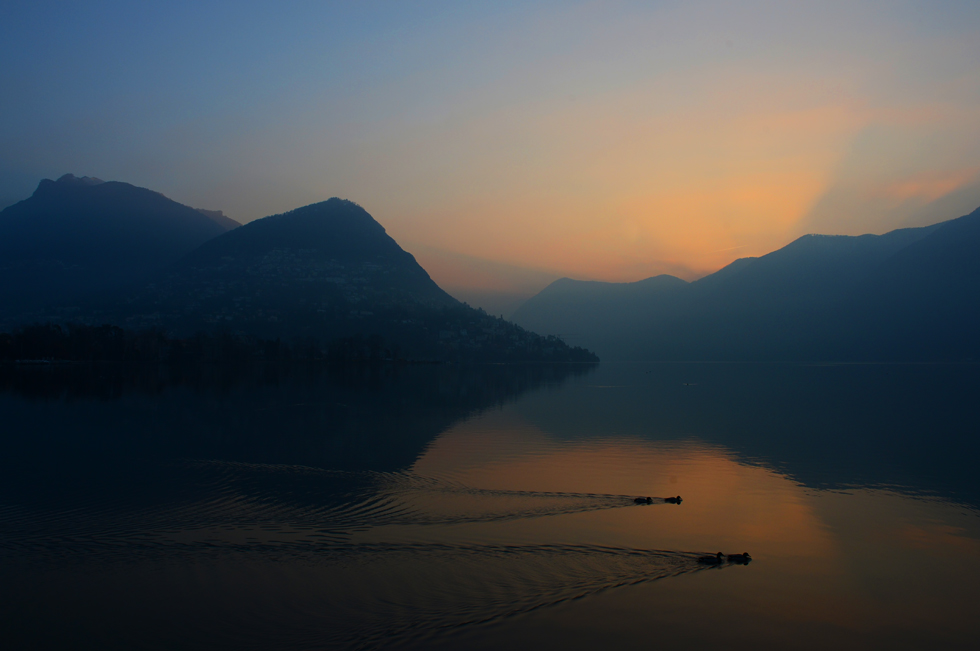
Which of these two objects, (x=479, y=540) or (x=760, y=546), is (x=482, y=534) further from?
(x=760, y=546)

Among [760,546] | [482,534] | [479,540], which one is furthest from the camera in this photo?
[482,534]

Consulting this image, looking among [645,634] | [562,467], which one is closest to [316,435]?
[562,467]

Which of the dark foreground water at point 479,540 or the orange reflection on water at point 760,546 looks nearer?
the dark foreground water at point 479,540

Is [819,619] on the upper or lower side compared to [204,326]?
lower

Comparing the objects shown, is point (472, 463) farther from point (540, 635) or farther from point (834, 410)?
point (834, 410)

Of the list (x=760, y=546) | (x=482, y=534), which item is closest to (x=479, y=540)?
(x=482, y=534)

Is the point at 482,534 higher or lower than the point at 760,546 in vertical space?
higher

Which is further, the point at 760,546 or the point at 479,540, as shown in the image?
the point at 760,546

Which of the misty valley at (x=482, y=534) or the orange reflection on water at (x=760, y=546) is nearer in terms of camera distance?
the misty valley at (x=482, y=534)
